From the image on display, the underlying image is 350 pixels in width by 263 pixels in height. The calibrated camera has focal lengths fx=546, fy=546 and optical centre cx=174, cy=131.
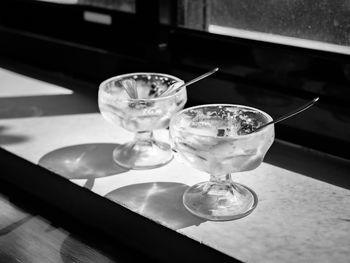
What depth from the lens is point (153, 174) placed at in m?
0.97

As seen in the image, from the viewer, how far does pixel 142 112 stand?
0.95 m

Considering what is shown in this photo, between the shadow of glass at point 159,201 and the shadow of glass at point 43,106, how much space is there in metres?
0.41

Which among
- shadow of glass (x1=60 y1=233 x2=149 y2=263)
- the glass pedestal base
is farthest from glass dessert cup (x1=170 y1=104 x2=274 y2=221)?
shadow of glass (x1=60 y1=233 x2=149 y2=263)

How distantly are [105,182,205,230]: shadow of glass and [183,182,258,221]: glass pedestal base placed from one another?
15 millimetres

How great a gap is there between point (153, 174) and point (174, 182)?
49 mm

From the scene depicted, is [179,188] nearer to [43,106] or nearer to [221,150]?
[221,150]

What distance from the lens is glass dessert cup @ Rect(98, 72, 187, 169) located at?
3.10ft

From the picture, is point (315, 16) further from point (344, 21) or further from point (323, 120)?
point (323, 120)

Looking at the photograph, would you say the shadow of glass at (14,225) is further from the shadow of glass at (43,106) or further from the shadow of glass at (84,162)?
the shadow of glass at (43,106)

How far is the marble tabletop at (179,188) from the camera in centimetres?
75

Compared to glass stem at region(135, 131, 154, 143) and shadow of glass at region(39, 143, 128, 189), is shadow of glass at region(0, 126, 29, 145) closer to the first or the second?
shadow of glass at region(39, 143, 128, 189)

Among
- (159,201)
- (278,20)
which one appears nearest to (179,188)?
(159,201)

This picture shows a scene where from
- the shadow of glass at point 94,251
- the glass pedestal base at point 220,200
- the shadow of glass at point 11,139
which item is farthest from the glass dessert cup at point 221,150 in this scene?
the shadow of glass at point 11,139

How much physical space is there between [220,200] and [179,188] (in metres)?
0.09
